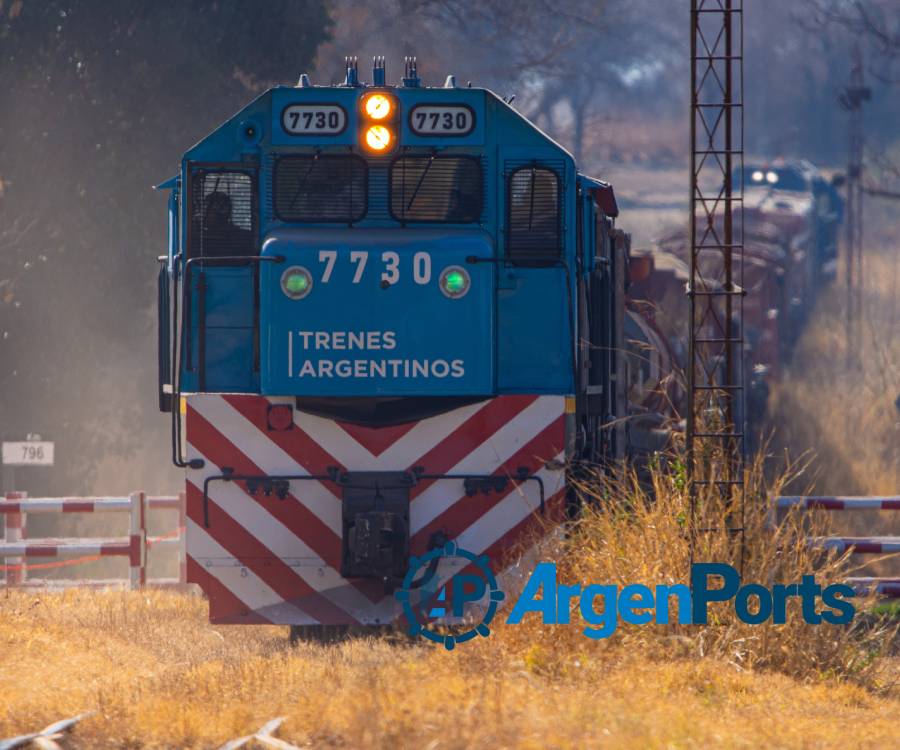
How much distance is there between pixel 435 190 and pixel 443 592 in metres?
2.61

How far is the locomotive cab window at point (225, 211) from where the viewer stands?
11297mm

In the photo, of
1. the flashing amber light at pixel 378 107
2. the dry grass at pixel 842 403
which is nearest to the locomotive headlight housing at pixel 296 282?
the flashing amber light at pixel 378 107

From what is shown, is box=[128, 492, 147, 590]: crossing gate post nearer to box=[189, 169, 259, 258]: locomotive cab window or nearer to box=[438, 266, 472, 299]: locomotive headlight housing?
box=[189, 169, 259, 258]: locomotive cab window

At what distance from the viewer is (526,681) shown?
9125 millimetres

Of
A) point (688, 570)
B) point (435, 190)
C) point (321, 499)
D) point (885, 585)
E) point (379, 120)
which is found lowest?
point (885, 585)

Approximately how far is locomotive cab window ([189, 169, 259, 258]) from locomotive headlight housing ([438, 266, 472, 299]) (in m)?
1.28

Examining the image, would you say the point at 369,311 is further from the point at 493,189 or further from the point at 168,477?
the point at 168,477

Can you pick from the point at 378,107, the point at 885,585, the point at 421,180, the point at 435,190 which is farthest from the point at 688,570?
the point at 885,585

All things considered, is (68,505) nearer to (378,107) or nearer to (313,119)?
(313,119)

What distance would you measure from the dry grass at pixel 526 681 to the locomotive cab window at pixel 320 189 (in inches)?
98.3

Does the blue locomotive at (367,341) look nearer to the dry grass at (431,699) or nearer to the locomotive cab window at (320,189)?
the locomotive cab window at (320,189)

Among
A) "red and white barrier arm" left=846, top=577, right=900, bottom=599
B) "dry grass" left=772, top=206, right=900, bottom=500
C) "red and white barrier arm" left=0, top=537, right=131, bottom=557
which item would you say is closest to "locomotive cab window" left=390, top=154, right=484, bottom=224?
"red and white barrier arm" left=846, top=577, right=900, bottom=599

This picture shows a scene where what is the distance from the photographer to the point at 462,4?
1409 inches

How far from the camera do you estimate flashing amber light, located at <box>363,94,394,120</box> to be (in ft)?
36.8
